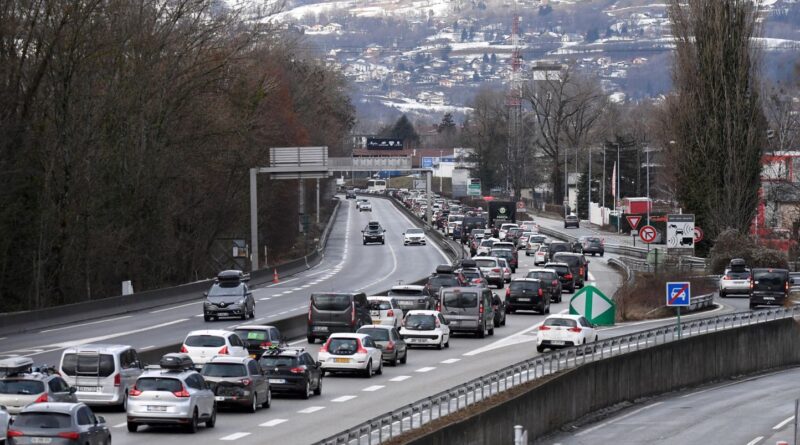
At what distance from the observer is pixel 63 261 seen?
71.4m

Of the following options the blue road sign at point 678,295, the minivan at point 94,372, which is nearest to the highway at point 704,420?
the blue road sign at point 678,295

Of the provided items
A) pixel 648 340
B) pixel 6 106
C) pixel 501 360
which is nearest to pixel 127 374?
pixel 501 360

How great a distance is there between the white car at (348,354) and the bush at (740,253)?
40.4m

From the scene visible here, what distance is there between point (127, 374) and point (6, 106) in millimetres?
39234

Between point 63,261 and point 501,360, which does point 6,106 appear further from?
point 501,360

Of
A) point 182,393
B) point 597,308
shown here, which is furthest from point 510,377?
point 182,393

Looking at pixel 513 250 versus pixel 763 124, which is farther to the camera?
pixel 513 250

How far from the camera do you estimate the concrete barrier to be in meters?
25.6

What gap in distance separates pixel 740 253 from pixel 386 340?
130ft

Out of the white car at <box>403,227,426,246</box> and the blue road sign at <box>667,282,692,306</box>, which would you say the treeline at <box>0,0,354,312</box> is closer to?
the white car at <box>403,227,426,246</box>

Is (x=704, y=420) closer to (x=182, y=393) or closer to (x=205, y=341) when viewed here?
(x=205, y=341)

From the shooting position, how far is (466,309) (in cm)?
4978

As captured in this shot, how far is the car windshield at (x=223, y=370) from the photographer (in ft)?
96.9

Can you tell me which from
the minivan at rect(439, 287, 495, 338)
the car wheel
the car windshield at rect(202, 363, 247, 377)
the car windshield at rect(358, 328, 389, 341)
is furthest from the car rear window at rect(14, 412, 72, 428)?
the minivan at rect(439, 287, 495, 338)
